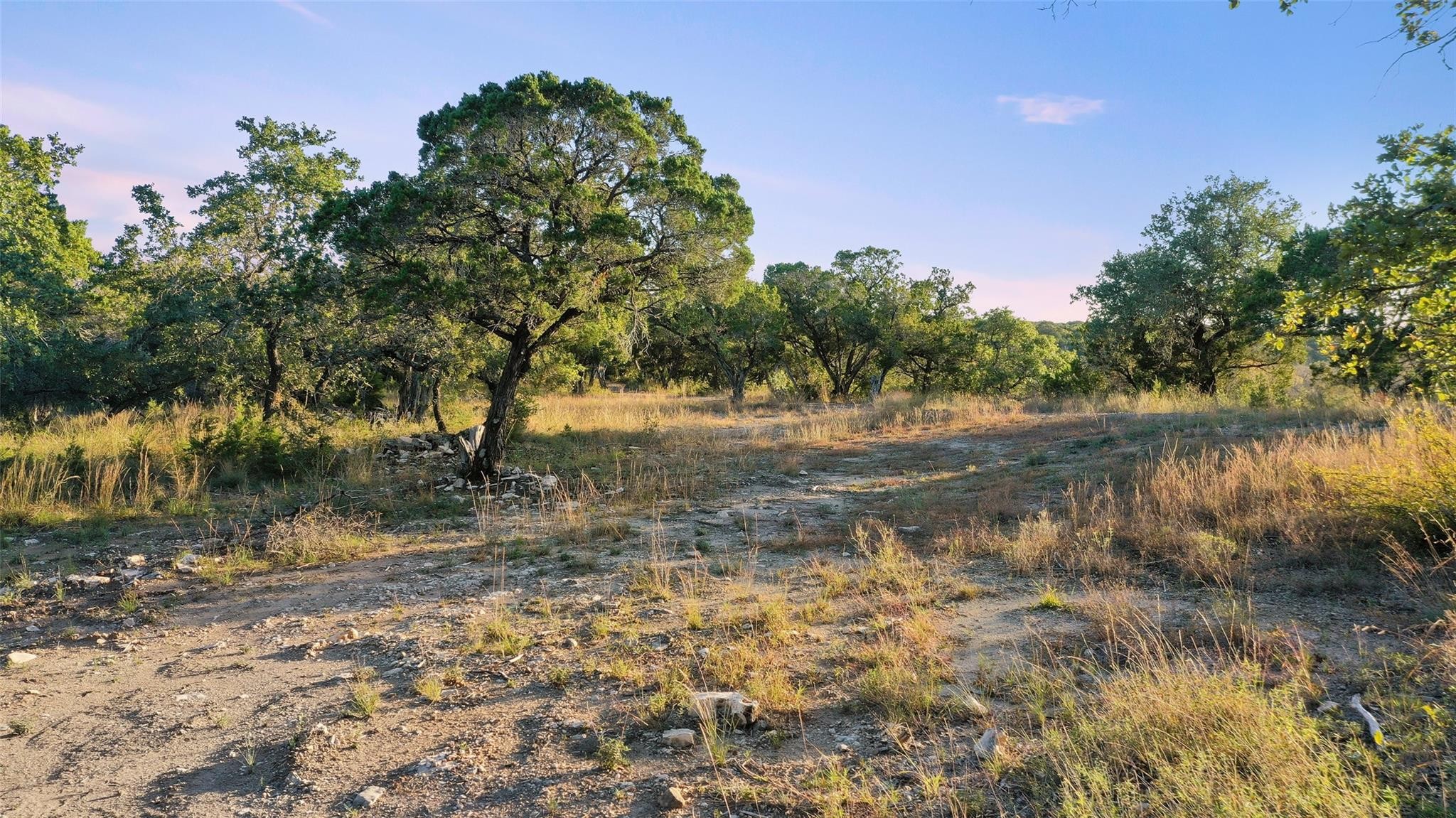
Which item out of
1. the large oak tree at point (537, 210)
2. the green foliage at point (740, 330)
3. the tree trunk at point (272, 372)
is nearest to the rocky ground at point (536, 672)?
the large oak tree at point (537, 210)

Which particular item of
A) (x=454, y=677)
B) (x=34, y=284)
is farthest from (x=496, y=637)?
(x=34, y=284)

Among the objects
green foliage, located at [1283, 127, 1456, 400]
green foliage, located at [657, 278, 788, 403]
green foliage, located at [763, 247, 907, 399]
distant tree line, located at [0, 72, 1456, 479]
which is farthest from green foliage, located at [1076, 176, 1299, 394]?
green foliage, located at [1283, 127, 1456, 400]

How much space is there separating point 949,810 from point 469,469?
9729 millimetres

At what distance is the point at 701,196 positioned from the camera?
969 cm

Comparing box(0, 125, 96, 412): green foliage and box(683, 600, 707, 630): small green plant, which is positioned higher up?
box(0, 125, 96, 412): green foliage

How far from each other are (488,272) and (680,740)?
7.59 meters

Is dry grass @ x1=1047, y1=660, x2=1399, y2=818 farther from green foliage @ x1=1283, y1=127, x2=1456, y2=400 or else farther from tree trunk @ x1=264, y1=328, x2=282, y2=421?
tree trunk @ x1=264, y1=328, x2=282, y2=421

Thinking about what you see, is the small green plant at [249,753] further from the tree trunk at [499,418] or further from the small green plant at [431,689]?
the tree trunk at [499,418]

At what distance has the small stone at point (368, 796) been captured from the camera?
127 inches

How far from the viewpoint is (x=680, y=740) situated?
3611mm

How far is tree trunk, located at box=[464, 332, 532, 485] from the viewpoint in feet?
35.4

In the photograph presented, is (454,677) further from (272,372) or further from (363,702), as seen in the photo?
(272,372)

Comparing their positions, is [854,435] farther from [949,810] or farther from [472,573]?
[949,810]

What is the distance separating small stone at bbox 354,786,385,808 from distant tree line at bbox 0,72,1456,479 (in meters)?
6.33
